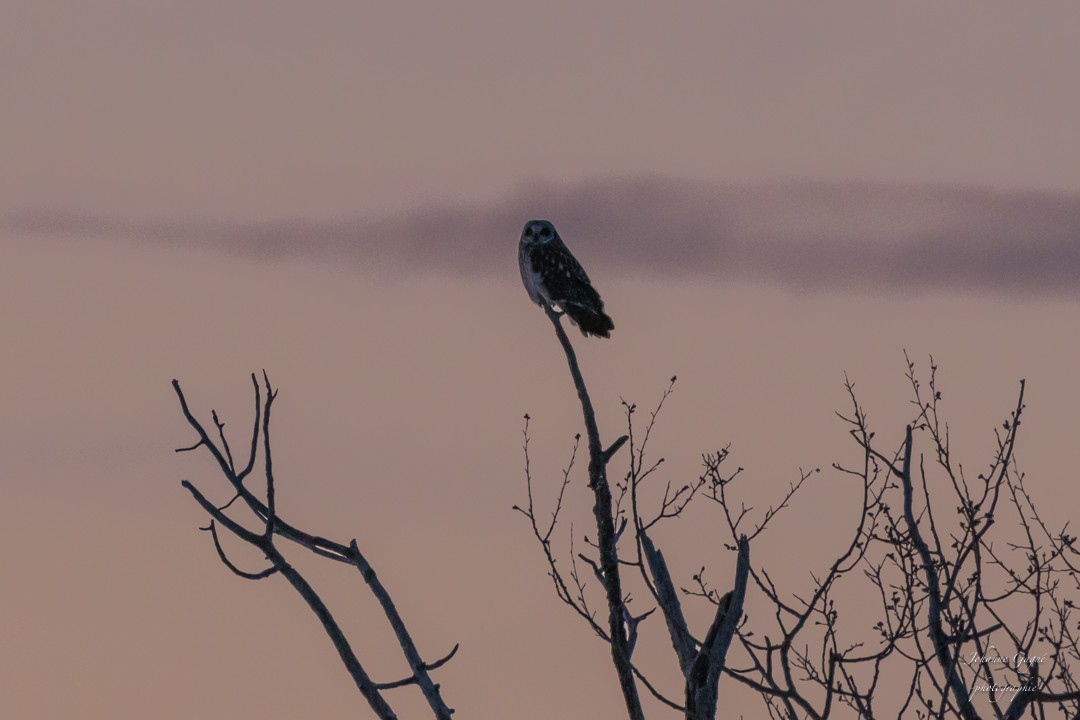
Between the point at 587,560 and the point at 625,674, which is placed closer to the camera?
the point at 625,674

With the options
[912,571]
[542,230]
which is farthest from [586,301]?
[912,571]

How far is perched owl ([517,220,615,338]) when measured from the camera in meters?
18.6

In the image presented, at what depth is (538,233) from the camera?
20906 millimetres

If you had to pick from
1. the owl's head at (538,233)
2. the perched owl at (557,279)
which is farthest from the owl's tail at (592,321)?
the owl's head at (538,233)

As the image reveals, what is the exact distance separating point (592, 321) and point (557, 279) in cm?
108

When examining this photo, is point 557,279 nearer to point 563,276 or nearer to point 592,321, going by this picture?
point 563,276

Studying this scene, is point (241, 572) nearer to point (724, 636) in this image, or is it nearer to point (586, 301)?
point (724, 636)

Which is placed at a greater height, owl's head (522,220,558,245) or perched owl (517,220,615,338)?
owl's head (522,220,558,245)

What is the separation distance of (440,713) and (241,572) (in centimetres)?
146

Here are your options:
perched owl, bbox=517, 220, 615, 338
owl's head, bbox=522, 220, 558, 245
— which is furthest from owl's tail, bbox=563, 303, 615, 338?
owl's head, bbox=522, 220, 558, 245

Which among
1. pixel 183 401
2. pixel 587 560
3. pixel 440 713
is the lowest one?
pixel 440 713

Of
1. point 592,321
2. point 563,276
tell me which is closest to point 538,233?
point 563,276

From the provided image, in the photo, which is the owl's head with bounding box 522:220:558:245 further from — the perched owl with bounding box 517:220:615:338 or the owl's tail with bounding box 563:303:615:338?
the owl's tail with bounding box 563:303:615:338

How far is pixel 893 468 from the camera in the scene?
1003 centimetres
